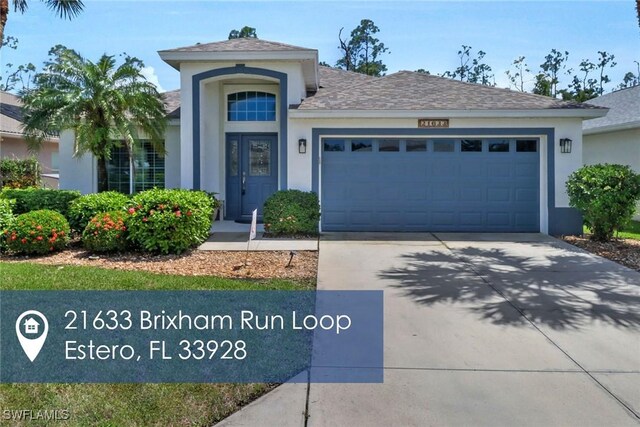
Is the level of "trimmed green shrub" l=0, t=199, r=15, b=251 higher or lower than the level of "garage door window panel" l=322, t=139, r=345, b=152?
lower

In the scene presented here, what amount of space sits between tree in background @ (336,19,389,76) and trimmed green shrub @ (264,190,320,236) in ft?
84.8

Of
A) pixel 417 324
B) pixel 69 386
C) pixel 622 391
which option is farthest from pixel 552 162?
pixel 69 386

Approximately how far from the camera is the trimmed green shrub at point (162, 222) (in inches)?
349

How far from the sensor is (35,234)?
883 centimetres

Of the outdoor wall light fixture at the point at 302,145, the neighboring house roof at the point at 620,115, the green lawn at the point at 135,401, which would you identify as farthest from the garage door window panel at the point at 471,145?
the green lawn at the point at 135,401

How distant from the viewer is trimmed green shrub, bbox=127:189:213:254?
29.1 feet

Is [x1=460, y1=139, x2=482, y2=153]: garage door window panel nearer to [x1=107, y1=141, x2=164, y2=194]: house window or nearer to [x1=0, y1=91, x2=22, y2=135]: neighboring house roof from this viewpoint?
[x1=107, y1=141, x2=164, y2=194]: house window

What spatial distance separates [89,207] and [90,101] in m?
3.20

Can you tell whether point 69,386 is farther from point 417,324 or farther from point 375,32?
point 375,32

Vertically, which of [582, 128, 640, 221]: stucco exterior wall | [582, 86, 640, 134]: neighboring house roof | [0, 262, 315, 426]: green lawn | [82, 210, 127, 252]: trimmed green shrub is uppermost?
[582, 86, 640, 134]: neighboring house roof

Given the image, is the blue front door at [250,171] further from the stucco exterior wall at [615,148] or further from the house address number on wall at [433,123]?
the stucco exterior wall at [615,148]

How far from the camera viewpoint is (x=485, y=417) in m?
3.48

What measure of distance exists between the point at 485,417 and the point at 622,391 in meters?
1.30

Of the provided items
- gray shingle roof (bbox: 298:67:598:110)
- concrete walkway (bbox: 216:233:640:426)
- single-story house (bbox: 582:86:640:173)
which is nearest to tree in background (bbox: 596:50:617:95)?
single-story house (bbox: 582:86:640:173)
